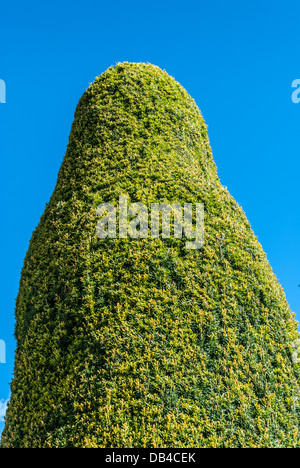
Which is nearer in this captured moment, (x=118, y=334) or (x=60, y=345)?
(x=118, y=334)

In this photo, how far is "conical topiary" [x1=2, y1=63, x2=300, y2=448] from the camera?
4328 millimetres

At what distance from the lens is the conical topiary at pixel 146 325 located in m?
4.33

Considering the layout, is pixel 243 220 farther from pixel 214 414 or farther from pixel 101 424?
pixel 101 424

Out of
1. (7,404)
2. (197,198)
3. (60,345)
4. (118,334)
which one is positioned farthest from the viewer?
(197,198)

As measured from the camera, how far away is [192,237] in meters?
5.57

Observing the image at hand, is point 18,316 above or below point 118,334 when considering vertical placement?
above

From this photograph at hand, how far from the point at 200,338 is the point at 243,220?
2.41m

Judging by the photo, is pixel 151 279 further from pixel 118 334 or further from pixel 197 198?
pixel 197 198

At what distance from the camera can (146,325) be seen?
186 inches

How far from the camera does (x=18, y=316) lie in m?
6.14

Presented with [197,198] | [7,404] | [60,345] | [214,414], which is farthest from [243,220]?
[7,404]
